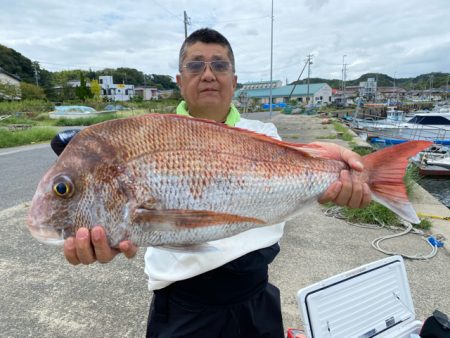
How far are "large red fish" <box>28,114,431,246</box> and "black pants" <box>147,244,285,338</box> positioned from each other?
1.56 feet

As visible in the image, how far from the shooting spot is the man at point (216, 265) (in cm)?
177

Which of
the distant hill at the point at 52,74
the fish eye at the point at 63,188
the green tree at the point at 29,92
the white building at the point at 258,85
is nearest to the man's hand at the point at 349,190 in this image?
the fish eye at the point at 63,188

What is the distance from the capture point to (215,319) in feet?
6.40

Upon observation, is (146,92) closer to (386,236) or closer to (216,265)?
(386,236)

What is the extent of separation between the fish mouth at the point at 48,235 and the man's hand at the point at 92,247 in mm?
34

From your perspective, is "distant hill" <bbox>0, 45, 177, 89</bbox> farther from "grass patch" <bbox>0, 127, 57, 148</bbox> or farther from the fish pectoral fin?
the fish pectoral fin

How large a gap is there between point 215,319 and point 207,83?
1.48 metres

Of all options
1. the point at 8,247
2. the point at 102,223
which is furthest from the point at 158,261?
the point at 8,247

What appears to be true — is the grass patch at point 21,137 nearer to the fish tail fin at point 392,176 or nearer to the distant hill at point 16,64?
the fish tail fin at point 392,176

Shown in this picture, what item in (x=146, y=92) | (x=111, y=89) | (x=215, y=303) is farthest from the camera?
(x=146, y=92)

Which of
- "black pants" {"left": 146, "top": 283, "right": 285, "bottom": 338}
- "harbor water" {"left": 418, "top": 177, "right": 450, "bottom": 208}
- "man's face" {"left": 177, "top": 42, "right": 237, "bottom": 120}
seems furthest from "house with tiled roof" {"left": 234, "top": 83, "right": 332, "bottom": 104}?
"black pants" {"left": 146, "top": 283, "right": 285, "bottom": 338}

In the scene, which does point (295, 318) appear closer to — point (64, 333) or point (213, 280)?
point (213, 280)

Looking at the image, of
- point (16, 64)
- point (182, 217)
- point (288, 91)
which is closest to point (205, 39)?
point (182, 217)

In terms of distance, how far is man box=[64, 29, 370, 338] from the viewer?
69.6 inches
